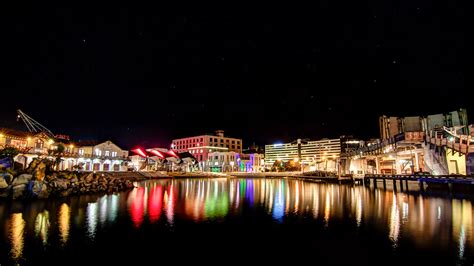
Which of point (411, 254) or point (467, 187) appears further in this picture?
point (467, 187)

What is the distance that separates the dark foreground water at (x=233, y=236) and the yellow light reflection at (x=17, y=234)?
0.04 m

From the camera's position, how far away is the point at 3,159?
3175 centimetres

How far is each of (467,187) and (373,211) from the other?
64.9 ft

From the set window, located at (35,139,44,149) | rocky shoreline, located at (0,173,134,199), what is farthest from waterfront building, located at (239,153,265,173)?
rocky shoreline, located at (0,173,134,199)

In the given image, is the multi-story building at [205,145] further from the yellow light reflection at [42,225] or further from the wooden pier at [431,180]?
the yellow light reflection at [42,225]

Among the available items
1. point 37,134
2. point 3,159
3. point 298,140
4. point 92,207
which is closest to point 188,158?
point 37,134

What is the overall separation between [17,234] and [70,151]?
5056 centimetres

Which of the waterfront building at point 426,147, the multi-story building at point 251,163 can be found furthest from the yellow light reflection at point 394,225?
the multi-story building at point 251,163

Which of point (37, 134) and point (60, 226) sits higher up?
point (37, 134)

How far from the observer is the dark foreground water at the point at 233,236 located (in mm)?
11273

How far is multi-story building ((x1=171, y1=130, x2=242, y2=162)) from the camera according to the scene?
13425cm

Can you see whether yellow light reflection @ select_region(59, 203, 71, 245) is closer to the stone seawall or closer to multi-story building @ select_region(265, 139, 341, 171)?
the stone seawall

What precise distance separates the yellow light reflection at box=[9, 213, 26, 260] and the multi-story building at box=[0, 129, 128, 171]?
29409mm

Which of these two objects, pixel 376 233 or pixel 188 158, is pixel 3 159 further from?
pixel 188 158
